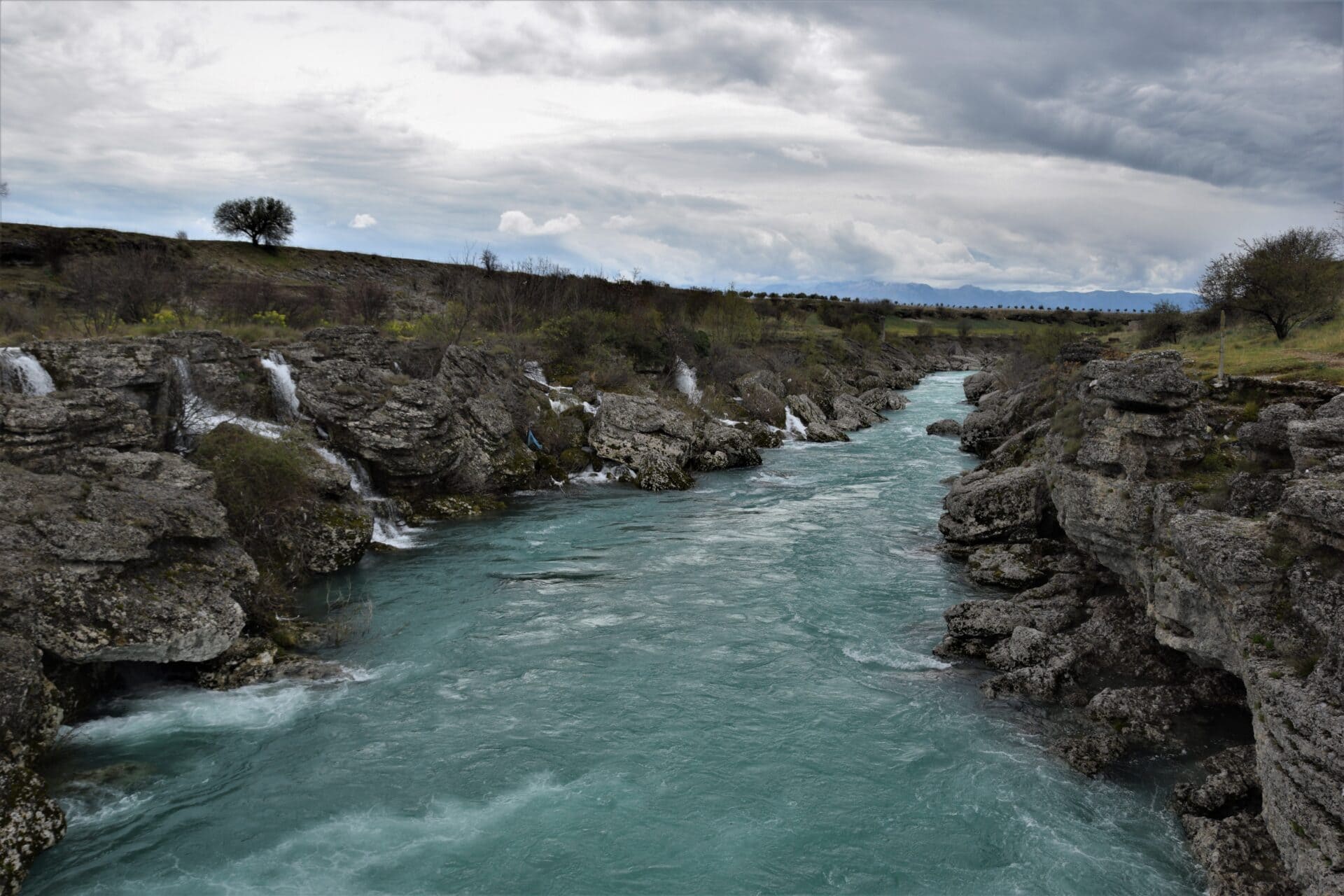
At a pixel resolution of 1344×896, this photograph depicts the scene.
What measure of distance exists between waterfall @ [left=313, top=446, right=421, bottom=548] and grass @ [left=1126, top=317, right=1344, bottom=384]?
24.2 meters

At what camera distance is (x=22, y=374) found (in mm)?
22219

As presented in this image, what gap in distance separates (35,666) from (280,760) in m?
4.07

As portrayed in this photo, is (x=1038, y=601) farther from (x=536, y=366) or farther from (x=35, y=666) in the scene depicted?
(x=536, y=366)

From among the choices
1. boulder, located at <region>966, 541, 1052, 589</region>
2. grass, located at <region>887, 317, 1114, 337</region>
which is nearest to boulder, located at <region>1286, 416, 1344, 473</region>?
boulder, located at <region>966, 541, 1052, 589</region>

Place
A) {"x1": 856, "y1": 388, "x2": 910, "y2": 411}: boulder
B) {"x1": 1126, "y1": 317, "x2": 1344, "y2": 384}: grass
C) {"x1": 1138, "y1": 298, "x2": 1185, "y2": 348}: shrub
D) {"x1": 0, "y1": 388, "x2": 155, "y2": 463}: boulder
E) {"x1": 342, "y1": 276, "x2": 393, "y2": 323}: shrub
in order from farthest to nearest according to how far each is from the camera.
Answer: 1. {"x1": 856, "y1": 388, "x2": 910, "y2": 411}: boulder
2. {"x1": 342, "y1": 276, "x2": 393, "y2": 323}: shrub
3. {"x1": 1138, "y1": 298, "x2": 1185, "y2": 348}: shrub
4. {"x1": 1126, "y1": 317, "x2": 1344, "y2": 384}: grass
5. {"x1": 0, "y1": 388, "x2": 155, "y2": 463}: boulder

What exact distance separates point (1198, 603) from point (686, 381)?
141 ft

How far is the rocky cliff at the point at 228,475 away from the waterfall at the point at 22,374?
1.22 feet

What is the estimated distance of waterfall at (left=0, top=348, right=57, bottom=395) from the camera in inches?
862

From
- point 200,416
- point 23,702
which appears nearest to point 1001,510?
point 23,702

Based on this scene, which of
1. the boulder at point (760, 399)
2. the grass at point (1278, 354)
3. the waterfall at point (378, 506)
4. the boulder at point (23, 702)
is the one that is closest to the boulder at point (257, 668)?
the boulder at point (23, 702)

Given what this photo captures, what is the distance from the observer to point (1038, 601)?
19234 mm

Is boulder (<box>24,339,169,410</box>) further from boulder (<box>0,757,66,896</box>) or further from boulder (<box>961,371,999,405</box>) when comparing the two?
boulder (<box>961,371,999,405</box>)

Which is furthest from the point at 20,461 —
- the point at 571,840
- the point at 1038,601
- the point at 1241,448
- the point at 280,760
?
the point at 1241,448

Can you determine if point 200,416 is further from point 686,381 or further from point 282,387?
point 686,381
